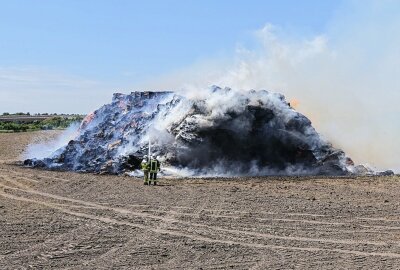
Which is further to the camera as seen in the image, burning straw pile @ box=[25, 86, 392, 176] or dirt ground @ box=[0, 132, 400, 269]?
burning straw pile @ box=[25, 86, 392, 176]

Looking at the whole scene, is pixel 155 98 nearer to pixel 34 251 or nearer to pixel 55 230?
pixel 55 230

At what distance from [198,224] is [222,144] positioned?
1502 cm

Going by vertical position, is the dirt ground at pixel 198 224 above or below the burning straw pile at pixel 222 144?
below

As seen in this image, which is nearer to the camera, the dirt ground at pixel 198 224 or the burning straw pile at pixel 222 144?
the dirt ground at pixel 198 224

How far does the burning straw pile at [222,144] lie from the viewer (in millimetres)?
30375

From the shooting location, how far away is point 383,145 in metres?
36.8

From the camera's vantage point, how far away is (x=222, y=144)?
31.0m

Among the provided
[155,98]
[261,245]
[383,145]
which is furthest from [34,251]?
[383,145]

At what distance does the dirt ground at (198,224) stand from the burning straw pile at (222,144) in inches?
151

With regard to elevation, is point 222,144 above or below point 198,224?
above

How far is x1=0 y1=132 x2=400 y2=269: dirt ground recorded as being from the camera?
12.3 meters

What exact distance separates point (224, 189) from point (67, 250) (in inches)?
461

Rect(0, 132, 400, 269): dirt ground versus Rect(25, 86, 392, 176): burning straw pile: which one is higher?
Rect(25, 86, 392, 176): burning straw pile

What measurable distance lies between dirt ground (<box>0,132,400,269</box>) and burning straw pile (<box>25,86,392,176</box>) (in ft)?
12.6
